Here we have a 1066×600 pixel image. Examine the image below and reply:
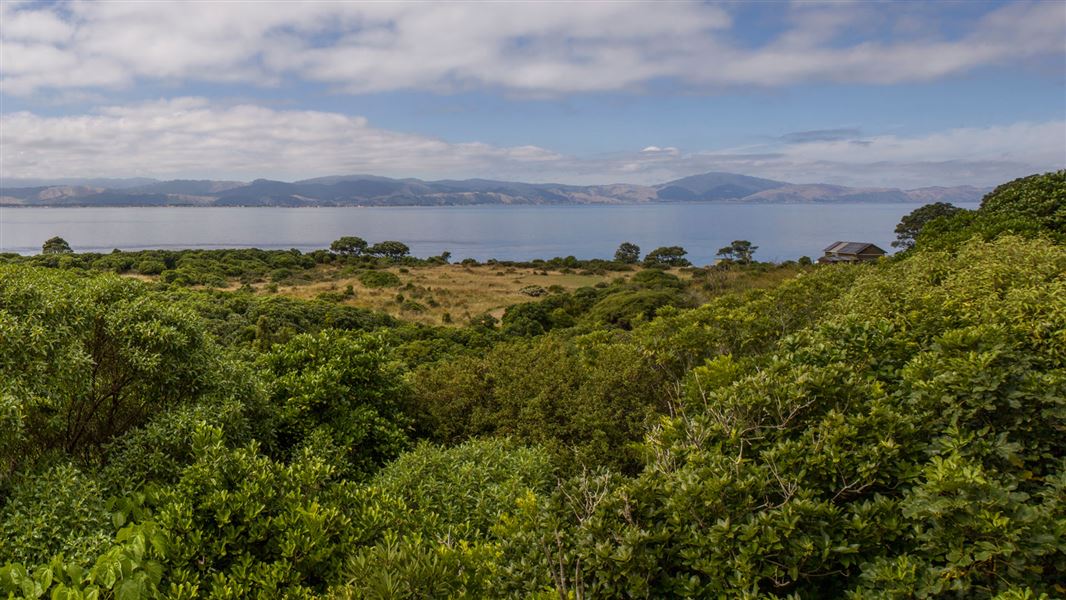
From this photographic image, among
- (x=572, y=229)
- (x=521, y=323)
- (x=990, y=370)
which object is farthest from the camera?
(x=572, y=229)

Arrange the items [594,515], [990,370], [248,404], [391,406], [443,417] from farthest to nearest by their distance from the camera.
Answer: [443,417]
[391,406]
[248,404]
[990,370]
[594,515]

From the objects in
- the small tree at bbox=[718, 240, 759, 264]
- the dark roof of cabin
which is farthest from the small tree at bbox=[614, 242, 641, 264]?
the dark roof of cabin

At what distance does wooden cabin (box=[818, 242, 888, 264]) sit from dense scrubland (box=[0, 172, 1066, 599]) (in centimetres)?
4658

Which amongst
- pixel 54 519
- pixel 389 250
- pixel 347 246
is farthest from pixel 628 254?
pixel 54 519

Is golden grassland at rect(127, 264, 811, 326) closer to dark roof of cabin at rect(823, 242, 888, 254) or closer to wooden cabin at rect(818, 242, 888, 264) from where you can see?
wooden cabin at rect(818, 242, 888, 264)

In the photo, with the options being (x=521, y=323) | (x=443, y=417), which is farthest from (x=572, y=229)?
(x=443, y=417)

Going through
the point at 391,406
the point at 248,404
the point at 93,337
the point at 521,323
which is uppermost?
the point at 93,337

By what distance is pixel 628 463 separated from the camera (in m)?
8.29

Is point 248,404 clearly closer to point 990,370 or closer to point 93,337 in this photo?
point 93,337

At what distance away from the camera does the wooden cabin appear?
4969 cm

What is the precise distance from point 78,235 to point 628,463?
13569 cm

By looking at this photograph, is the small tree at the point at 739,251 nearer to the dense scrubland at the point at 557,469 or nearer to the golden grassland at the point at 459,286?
the golden grassland at the point at 459,286

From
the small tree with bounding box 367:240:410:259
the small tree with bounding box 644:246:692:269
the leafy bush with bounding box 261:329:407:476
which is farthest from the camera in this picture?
the small tree with bounding box 367:240:410:259

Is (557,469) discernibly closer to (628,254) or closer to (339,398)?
(339,398)
